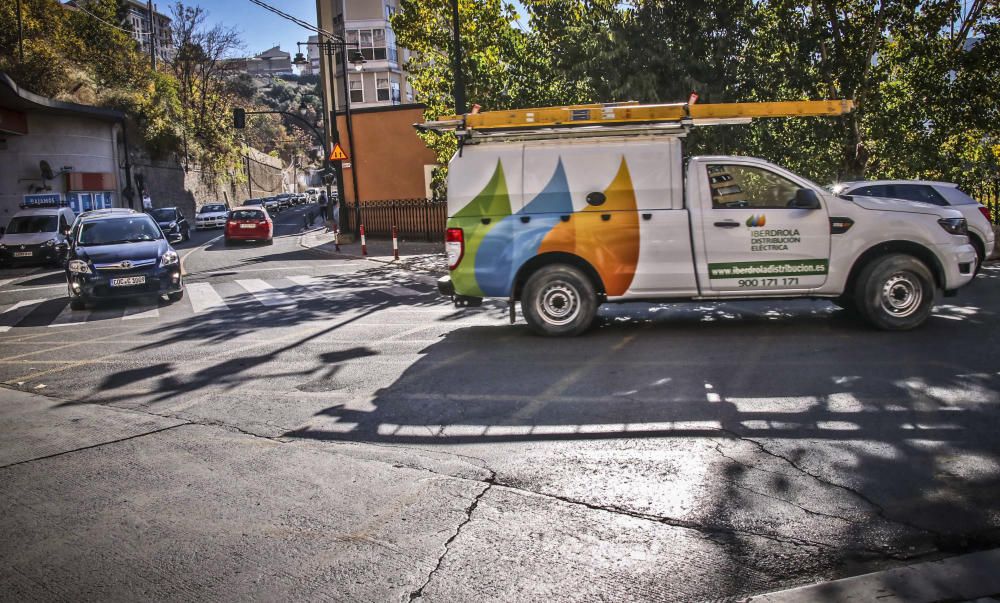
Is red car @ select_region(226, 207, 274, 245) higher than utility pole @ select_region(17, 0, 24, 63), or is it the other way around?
utility pole @ select_region(17, 0, 24, 63)

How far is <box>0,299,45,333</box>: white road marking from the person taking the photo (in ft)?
40.2

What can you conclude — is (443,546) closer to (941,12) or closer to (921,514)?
(921,514)

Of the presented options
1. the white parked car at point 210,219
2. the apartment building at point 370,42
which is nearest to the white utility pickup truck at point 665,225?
the white parked car at point 210,219

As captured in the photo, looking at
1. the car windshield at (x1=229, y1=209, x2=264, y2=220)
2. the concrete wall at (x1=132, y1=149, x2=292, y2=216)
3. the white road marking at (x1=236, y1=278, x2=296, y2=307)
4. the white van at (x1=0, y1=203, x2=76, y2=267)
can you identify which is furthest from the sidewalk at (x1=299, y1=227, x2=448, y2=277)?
the concrete wall at (x1=132, y1=149, x2=292, y2=216)

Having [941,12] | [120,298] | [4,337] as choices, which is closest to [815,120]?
[941,12]

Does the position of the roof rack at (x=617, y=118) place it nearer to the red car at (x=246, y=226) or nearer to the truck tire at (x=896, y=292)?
the truck tire at (x=896, y=292)

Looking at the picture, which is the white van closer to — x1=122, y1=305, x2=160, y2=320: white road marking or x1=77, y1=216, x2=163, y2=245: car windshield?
x1=77, y1=216, x2=163, y2=245: car windshield

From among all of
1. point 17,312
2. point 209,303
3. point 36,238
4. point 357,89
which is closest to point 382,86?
point 357,89

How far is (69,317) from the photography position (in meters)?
12.8

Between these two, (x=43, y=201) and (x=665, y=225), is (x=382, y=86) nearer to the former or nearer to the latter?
(x=43, y=201)

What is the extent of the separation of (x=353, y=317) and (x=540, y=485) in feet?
24.1

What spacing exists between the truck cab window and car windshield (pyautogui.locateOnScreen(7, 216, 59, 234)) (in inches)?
826

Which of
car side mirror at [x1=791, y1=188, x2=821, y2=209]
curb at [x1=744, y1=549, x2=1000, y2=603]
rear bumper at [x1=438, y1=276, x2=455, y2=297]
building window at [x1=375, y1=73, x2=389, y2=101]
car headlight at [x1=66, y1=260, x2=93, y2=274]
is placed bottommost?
curb at [x1=744, y1=549, x2=1000, y2=603]

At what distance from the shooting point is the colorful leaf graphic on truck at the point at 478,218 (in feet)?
29.2
